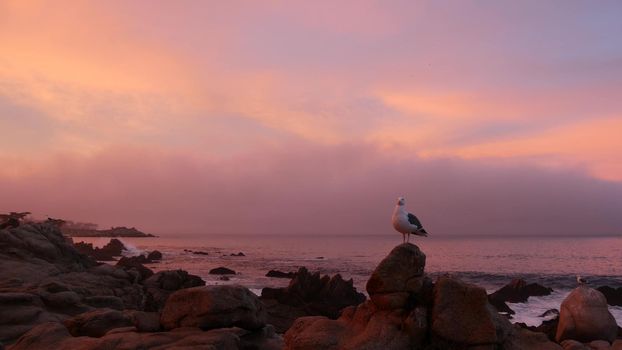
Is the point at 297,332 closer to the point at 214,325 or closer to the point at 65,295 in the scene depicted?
the point at 214,325

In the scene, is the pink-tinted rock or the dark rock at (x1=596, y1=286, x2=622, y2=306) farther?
the dark rock at (x1=596, y1=286, x2=622, y2=306)

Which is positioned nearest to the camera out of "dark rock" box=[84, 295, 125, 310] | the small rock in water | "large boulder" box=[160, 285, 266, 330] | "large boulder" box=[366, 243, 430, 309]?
"large boulder" box=[366, 243, 430, 309]

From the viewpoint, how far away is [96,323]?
1575 centimetres

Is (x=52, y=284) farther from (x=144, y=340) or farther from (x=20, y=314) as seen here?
(x=144, y=340)

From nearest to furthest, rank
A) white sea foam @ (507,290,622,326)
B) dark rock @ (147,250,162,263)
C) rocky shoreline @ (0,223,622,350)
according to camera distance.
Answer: rocky shoreline @ (0,223,622,350) → white sea foam @ (507,290,622,326) → dark rock @ (147,250,162,263)

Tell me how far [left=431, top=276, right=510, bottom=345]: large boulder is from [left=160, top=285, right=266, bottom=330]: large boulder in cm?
598

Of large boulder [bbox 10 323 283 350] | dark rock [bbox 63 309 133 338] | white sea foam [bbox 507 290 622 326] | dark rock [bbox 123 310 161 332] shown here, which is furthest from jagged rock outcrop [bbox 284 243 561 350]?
white sea foam [bbox 507 290 622 326]

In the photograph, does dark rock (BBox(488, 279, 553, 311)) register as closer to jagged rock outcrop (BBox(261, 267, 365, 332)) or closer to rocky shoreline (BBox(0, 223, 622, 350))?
jagged rock outcrop (BBox(261, 267, 365, 332))

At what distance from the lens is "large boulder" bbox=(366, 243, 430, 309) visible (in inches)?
514

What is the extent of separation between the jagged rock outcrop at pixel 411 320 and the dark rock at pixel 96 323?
6.27 m

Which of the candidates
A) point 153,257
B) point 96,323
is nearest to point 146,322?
point 96,323

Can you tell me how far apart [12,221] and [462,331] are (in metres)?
39.4

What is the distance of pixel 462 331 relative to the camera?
40.5 feet

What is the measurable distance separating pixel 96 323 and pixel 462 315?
36.7 feet
